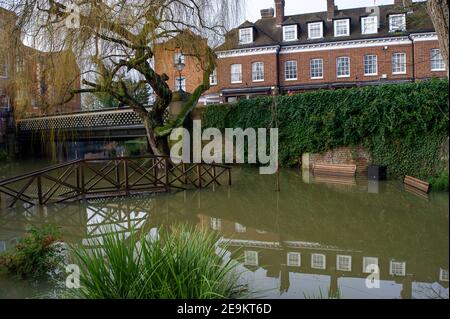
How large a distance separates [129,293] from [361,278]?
2.98 m

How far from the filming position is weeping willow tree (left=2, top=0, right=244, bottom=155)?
1198 centimetres

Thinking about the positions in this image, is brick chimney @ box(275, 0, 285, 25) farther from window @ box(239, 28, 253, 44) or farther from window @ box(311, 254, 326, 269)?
window @ box(311, 254, 326, 269)

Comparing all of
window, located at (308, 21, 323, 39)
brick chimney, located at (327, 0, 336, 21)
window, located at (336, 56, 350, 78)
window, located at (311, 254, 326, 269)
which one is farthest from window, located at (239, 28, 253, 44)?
window, located at (311, 254, 326, 269)

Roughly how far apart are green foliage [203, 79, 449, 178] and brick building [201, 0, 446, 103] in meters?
10.2

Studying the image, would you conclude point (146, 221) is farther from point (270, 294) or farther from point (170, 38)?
point (170, 38)

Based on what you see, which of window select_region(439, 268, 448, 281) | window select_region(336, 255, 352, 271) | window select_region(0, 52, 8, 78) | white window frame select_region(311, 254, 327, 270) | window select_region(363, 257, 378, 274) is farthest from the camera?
window select_region(0, 52, 8, 78)

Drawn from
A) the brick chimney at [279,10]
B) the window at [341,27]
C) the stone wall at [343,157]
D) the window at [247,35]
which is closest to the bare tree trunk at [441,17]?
the stone wall at [343,157]

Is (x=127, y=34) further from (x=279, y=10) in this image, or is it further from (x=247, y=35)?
(x=279, y=10)

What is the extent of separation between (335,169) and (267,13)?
19.5m

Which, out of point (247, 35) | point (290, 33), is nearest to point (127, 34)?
point (247, 35)

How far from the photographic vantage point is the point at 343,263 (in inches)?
225

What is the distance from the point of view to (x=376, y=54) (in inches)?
1076

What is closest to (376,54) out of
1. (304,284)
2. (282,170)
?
(282,170)

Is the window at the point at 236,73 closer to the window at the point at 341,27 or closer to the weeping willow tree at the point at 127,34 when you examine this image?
the window at the point at 341,27
